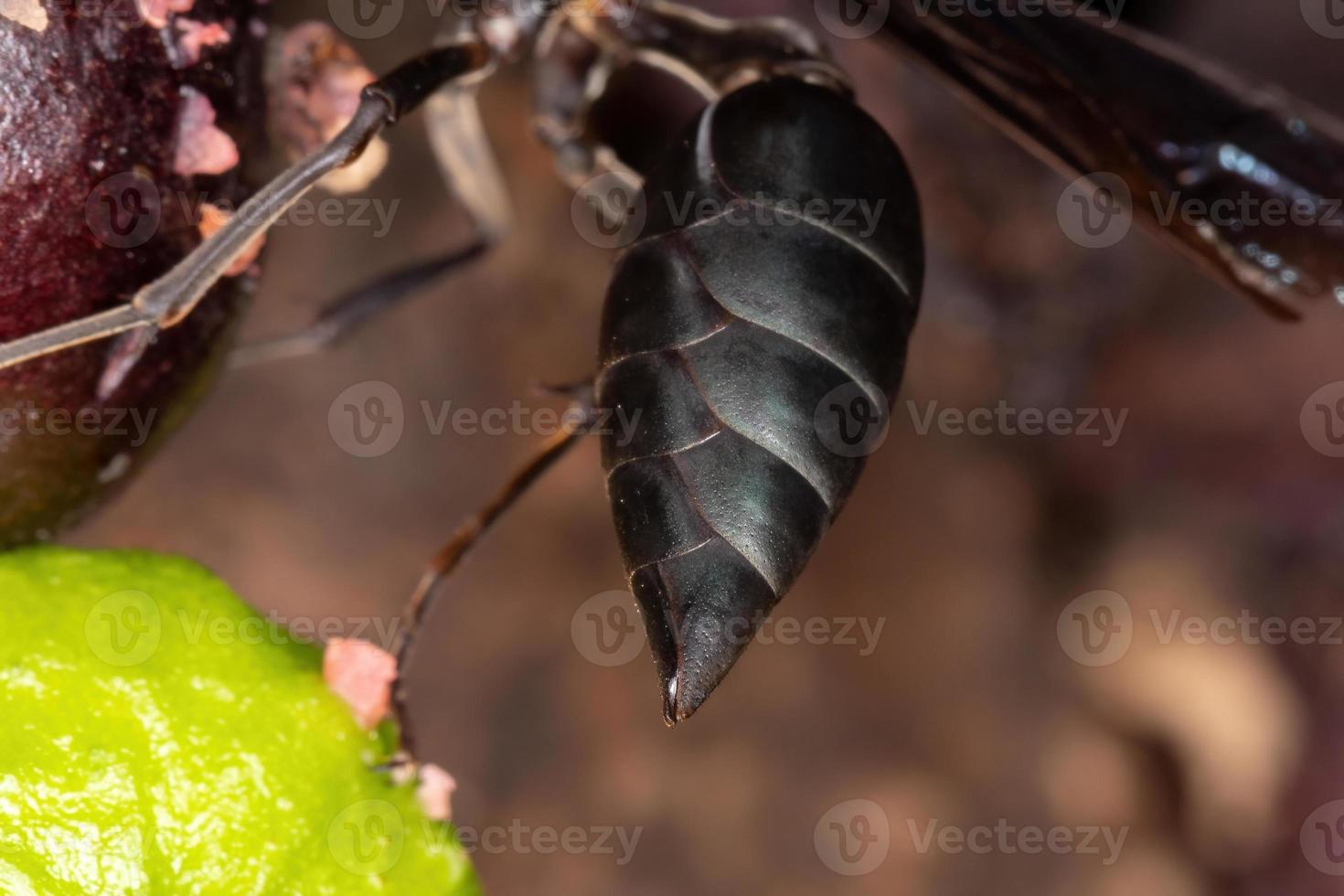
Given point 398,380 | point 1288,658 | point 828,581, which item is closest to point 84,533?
point 398,380

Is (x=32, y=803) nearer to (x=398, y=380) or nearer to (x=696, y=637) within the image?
(x=696, y=637)
